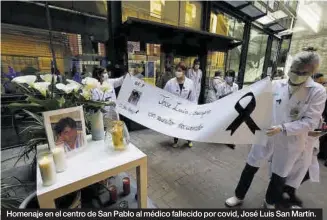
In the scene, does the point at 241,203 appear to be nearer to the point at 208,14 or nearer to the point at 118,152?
the point at 118,152

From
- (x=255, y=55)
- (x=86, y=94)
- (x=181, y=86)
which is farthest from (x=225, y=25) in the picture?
(x=86, y=94)

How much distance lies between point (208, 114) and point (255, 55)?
625 cm

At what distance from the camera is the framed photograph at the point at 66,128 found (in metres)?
0.90

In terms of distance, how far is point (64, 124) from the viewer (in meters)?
0.96

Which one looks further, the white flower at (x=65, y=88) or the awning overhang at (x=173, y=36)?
the awning overhang at (x=173, y=36)

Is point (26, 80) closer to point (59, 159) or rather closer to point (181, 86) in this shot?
point (59, 159)

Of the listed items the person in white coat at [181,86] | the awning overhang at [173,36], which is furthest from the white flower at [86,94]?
the awning overhang at [173,36]

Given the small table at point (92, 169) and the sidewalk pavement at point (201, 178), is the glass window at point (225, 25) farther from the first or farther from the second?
the small table at point (92, 169)


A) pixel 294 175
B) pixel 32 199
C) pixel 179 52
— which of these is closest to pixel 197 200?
pixel 294 175

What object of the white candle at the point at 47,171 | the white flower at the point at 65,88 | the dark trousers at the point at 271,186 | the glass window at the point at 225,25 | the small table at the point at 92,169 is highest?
the glass window at the point at 225,25

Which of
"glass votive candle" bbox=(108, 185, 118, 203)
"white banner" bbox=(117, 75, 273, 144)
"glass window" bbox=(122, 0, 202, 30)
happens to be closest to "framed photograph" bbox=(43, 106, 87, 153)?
"glass votive candle" bbox=(108, 185, 118, 203)

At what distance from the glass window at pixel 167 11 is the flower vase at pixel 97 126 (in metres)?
2.39

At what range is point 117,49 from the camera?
2.92 m

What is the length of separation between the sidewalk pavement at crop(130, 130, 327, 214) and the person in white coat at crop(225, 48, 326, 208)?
366 mm
